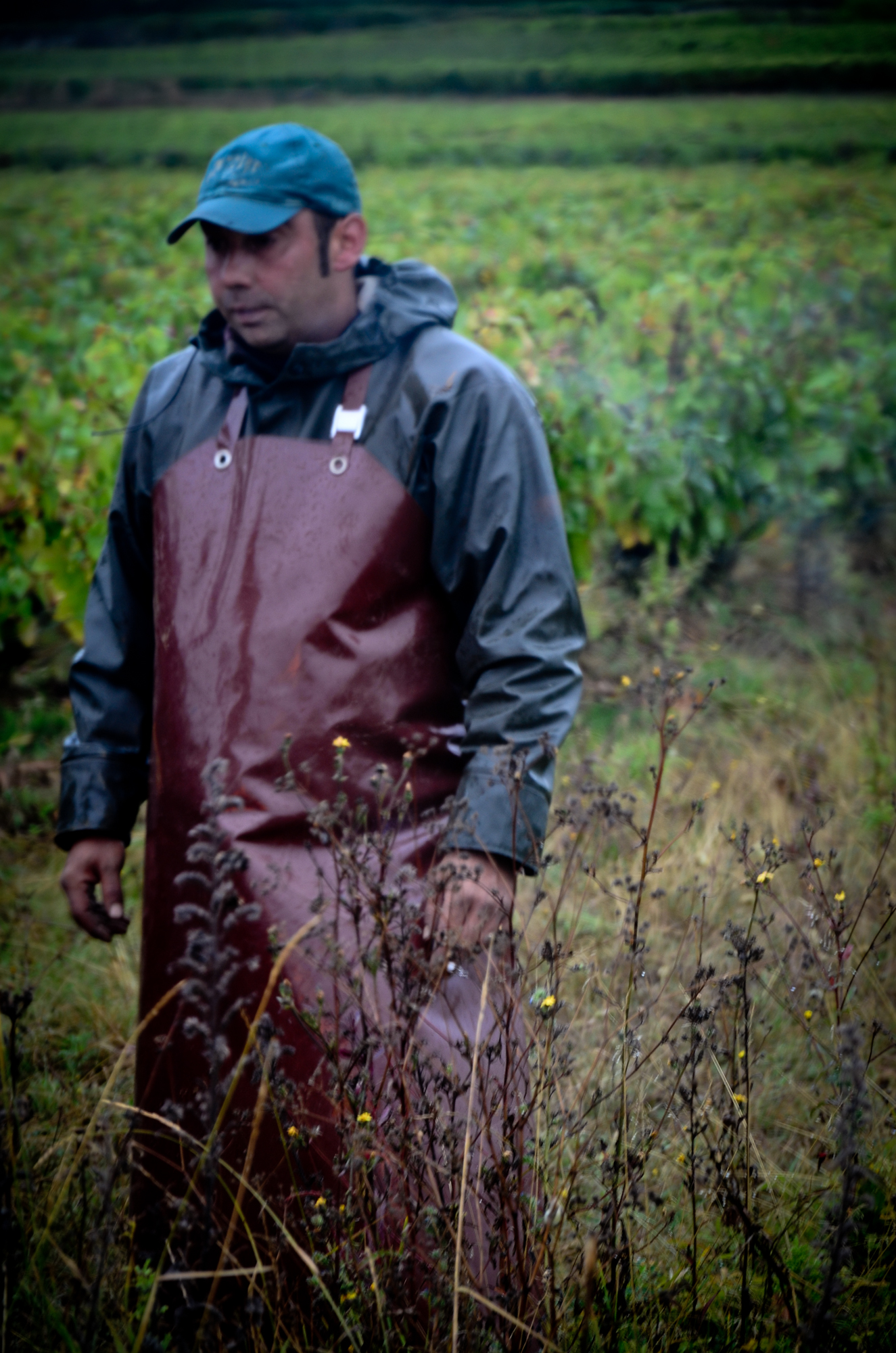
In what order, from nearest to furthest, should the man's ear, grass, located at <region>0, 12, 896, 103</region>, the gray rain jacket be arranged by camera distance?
the gray rain jacket → the man's ear → grass, located at <region>0, 12, 896, 103</region>

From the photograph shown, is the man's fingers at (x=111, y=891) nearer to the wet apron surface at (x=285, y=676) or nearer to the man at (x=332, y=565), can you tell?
the man at (x=332, y=565)

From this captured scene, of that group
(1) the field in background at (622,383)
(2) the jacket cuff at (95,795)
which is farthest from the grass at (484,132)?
(2) the jacket cuff at (95,795)

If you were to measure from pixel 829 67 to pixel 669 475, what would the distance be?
908 centimetres

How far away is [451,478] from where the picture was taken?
190cm

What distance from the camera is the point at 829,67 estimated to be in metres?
11.5

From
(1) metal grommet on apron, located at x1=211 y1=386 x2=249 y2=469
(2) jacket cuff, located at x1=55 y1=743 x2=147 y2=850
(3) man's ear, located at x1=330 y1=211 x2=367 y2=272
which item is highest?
(3) man's ear, located at x1=330 y1=211 x2=367 y2=272

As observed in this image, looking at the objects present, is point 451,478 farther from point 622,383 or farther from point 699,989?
point 622,383

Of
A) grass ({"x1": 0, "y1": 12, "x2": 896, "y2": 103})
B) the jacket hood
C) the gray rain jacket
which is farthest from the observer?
grass ({"x1": 0, "y1": 12, "x2": 896, "y2": 103})

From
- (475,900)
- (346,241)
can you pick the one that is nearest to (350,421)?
(346,241)

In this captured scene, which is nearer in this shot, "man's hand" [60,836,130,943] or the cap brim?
the cap brim

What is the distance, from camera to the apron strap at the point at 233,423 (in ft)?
6.51

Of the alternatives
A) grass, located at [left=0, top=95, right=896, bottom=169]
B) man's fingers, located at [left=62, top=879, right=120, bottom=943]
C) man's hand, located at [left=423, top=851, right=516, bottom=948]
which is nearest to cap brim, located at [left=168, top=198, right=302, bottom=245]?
man's hand, located at [left=423, top=851, right=516, bottom=948]

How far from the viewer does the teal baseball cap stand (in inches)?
78.4

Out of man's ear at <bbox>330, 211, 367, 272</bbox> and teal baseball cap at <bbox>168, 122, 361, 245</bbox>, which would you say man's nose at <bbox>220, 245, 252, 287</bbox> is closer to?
teal baseball cap at <bbox>168, 122, 361, 245</bbox>
